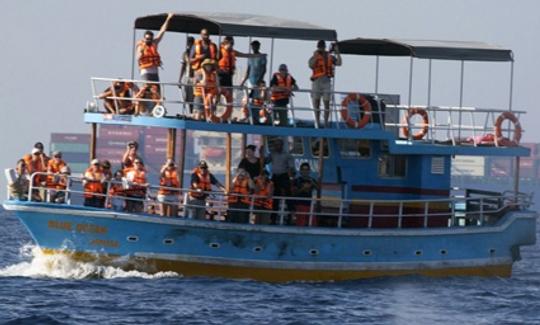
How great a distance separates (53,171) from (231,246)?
4045mm

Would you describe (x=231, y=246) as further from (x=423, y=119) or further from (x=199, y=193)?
(x=423, y=119)

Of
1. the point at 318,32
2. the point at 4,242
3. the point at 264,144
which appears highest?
the point at 318,32

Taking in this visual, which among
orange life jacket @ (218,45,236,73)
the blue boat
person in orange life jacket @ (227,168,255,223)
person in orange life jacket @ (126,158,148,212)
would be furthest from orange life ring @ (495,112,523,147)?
person in orange life jacket @ (126,158,148,212)

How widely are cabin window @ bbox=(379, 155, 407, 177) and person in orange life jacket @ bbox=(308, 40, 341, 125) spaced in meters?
2.02

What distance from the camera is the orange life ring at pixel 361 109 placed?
3341cm

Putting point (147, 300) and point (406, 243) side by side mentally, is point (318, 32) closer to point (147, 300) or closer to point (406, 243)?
point (406, 243)

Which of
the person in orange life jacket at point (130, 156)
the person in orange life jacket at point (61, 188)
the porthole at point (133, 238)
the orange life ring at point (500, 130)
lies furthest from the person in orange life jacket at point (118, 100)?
the orange life ring at point (500, 130)

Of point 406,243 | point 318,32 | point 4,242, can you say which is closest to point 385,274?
point 406,243

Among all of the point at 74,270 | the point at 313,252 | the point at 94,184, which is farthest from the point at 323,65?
the point at 74,270

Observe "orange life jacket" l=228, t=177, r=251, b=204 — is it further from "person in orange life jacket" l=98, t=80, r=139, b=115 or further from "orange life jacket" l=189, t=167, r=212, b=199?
"person in orange life jacket" l=98, t=80, r=139, b=115

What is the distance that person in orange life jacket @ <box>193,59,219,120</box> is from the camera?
1233 inches

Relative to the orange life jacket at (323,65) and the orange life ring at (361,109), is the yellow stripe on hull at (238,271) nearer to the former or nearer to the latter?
the orange life ring at (361,109)

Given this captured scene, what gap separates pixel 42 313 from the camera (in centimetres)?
2636

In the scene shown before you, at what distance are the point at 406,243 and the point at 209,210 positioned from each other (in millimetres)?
4319
